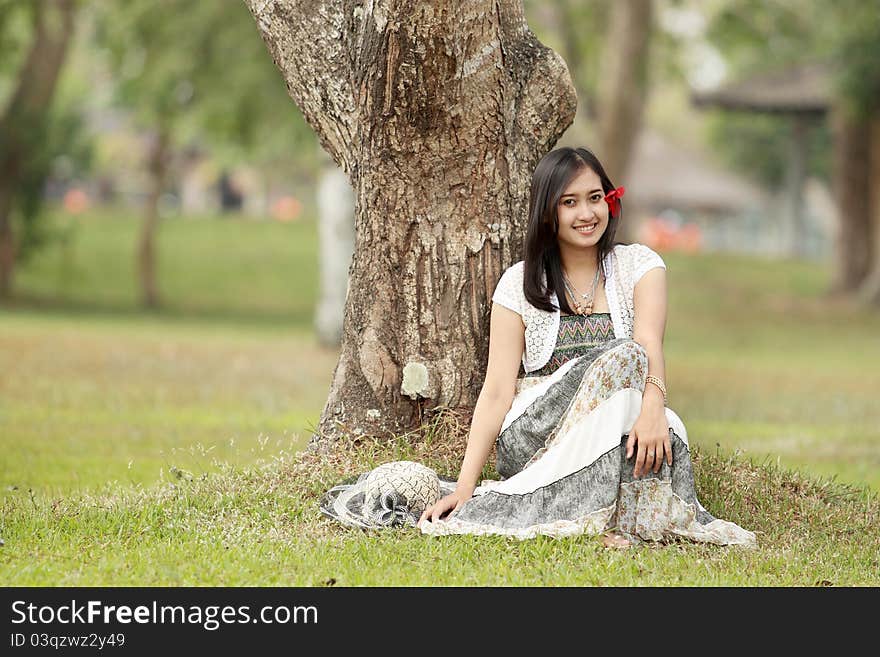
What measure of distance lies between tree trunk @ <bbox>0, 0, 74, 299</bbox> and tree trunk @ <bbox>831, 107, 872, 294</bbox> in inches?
556

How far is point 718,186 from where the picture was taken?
4534 centimetres

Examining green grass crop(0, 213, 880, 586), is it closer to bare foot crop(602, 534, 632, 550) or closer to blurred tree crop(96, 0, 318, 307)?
bare foot crop(602, 534, 632, 550)

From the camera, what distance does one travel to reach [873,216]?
23.9m

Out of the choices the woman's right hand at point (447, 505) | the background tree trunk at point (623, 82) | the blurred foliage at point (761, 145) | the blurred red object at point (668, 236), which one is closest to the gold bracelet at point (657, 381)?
the woman's right hand at point (447, 505)

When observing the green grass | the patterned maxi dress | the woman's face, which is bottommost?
the green grass

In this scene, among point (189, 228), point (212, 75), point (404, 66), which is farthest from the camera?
point (189, 228)

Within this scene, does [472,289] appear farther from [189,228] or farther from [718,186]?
[718,186]

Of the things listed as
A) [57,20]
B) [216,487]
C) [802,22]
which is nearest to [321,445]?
[216,487]

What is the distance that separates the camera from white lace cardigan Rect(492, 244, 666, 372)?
512 cm

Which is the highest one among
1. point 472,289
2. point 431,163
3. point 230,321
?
point 431,163

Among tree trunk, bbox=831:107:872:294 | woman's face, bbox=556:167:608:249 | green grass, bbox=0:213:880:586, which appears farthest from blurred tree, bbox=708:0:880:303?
woman's face, bbox=556:167:608:249

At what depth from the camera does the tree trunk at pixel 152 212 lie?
73.9 feet
